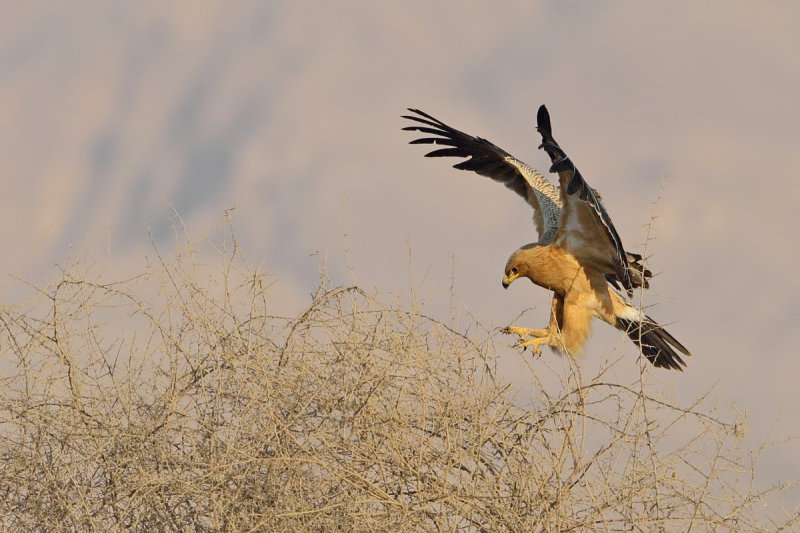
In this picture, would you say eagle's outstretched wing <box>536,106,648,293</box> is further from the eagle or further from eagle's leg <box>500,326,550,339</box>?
eagle's leg <box>500,326,550,339</box>

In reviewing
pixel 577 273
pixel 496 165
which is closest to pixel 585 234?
pixel 577 273

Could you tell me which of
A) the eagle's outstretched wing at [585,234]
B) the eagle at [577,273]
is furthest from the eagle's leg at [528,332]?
the eagle's outstretched wing at [585,234]

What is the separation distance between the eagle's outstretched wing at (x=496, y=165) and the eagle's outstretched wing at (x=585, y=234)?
24.3 inches

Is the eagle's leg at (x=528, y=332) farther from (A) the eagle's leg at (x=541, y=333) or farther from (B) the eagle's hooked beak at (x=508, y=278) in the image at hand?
(B) the eagle's hooked beak at (x=508, y=278)

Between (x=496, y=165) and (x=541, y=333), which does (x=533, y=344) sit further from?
(x=496, y=165)

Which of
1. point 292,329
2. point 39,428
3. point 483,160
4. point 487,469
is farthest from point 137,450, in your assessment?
point 483,160

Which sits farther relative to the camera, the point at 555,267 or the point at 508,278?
the point at 508,278

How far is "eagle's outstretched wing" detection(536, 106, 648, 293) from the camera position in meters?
6.84

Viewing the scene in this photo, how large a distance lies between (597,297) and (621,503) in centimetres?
308

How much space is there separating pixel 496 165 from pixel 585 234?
64.6 inches

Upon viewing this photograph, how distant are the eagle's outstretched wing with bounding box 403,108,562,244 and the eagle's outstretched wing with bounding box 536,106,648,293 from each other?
62 cm

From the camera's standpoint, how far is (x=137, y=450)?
463cm

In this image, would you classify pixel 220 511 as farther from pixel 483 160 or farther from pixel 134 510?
pixel 483 160

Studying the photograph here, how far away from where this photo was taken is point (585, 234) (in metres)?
7.17
